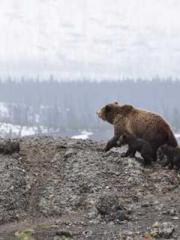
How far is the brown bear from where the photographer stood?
687 inches

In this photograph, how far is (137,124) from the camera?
59.6 ft

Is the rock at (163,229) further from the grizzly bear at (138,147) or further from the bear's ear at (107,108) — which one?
the bear's ear at (107,108)

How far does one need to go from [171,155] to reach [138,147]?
0.95 m

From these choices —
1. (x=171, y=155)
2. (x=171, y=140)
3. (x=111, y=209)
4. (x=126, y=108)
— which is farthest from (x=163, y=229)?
(x=126, y=108)

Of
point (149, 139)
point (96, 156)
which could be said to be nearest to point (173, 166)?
point (149, 139)

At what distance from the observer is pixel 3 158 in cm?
1745

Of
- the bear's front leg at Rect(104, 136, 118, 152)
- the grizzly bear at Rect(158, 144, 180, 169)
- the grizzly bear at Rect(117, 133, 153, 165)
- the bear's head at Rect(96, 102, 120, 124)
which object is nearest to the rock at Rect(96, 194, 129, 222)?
the grizzly bear at Rect(117, 133, 153, 165)

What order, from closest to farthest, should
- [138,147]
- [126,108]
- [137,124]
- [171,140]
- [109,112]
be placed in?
[171,140] < [138,147] < [137,124] < [126,108] < [109,112]

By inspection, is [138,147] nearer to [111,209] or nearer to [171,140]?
[171,140]

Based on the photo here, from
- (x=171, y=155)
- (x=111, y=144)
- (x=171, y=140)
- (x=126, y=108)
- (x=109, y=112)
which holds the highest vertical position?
(x=126, y=108)

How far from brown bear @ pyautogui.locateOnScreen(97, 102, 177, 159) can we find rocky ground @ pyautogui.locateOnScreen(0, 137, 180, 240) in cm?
63

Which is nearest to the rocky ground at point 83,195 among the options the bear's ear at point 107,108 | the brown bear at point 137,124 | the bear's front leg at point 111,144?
the bear's front leg at point 111,144

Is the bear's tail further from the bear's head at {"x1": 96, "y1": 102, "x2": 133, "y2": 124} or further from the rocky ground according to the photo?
the bear's head at {"x1": 96, "y1": 102, "x2": 133, "y2": 124}

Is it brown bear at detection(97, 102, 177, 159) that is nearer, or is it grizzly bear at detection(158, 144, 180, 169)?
grizzly bear at detection(158, 144, 180, 169)
